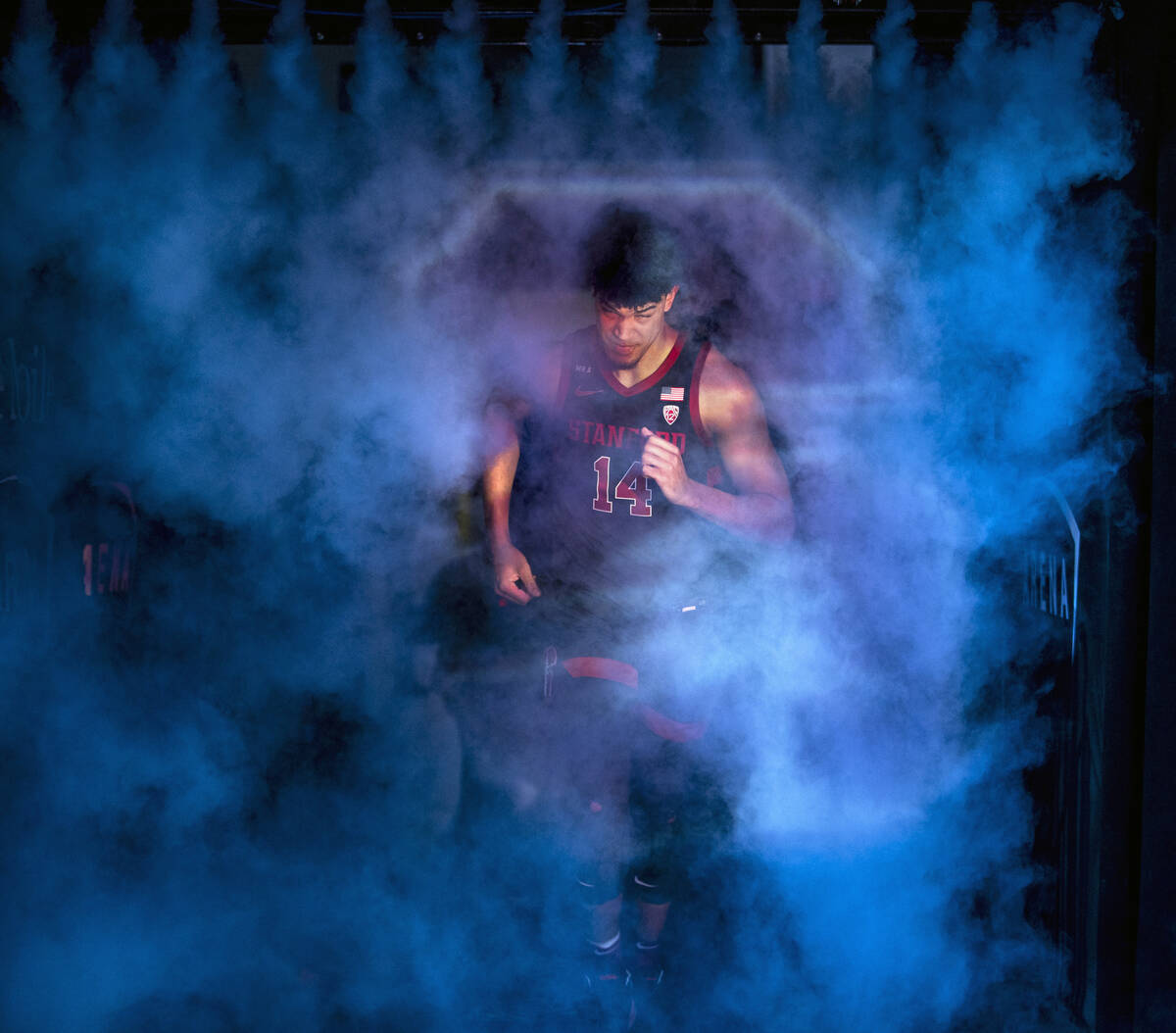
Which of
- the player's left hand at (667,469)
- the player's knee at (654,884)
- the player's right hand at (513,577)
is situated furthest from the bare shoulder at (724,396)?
the player's knee at (654,884)

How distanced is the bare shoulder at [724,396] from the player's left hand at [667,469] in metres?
0.12

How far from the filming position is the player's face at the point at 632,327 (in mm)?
1747

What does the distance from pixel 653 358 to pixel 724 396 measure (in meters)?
0.19

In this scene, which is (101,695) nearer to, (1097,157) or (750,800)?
(750,800)

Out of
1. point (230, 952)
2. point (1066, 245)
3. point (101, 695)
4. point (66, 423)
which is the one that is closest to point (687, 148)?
point (1066, 245)

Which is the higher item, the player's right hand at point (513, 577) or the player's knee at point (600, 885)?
the player's right hand at point (513, 577)

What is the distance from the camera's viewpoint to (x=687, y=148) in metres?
1.68

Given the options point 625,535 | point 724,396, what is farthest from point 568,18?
point 625,535

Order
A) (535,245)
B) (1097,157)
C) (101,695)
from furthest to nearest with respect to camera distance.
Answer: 1. (101,695)
2. (535,245)
3. (1097,157)

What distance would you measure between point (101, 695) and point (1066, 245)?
98.6 inches

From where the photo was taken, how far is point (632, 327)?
1.75 meters

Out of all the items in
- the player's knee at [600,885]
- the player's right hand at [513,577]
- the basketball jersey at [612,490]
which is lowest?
the player's knee at [600,885]

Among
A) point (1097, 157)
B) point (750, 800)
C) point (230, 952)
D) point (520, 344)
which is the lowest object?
point (230, 952)

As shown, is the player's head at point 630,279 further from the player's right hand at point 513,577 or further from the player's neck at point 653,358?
the player's right hand at point 513,577
